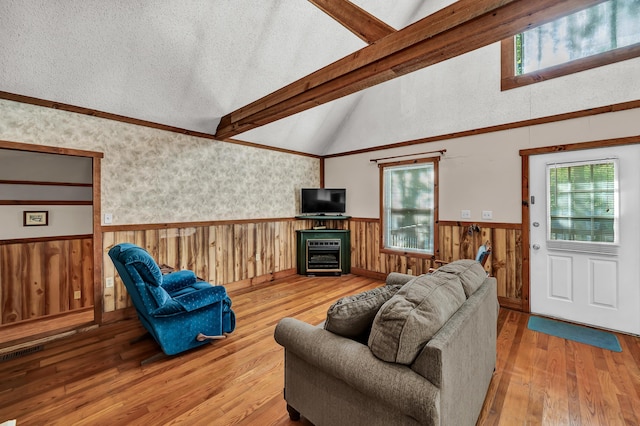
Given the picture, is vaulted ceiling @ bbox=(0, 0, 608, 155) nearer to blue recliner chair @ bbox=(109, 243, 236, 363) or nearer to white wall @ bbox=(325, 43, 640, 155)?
white wall @ bbox=(325, 43, 640, 155)

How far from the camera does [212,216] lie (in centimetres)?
410

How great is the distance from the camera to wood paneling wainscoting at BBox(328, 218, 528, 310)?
11.6ft

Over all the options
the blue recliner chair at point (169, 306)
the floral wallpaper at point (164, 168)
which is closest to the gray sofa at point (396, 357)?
the blue recliner chair at point (169, 306)

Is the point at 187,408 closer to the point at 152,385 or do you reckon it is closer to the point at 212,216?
the point at 152,385

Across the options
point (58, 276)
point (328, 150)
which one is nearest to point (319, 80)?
point (328, 150)

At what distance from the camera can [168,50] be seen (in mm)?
2830

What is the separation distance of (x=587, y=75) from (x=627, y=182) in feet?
4.02

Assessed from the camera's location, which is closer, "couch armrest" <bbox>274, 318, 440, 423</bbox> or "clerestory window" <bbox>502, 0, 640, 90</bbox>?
"couch armrest" <bbox>274, 318, 440, 423</bbox>

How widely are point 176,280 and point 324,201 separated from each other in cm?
302

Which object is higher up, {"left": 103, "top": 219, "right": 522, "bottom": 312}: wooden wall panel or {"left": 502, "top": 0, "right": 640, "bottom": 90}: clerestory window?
{"left": 502, "top": 0, "right": 640, "bottom": 90}: clerestory window

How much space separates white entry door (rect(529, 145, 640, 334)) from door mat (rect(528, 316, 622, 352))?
14cm

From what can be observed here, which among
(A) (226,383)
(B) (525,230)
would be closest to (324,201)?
(B) (525,230)

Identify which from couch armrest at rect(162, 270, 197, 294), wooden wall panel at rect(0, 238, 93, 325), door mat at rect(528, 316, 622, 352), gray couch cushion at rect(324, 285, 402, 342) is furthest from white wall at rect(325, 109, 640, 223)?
wooden wall panel at rect(0, 238, 93, 325)

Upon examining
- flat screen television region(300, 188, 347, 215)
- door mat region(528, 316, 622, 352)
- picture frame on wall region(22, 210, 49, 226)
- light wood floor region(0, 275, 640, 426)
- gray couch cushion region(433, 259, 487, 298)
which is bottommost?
light wood floor region(0, 275, 640, 426)
